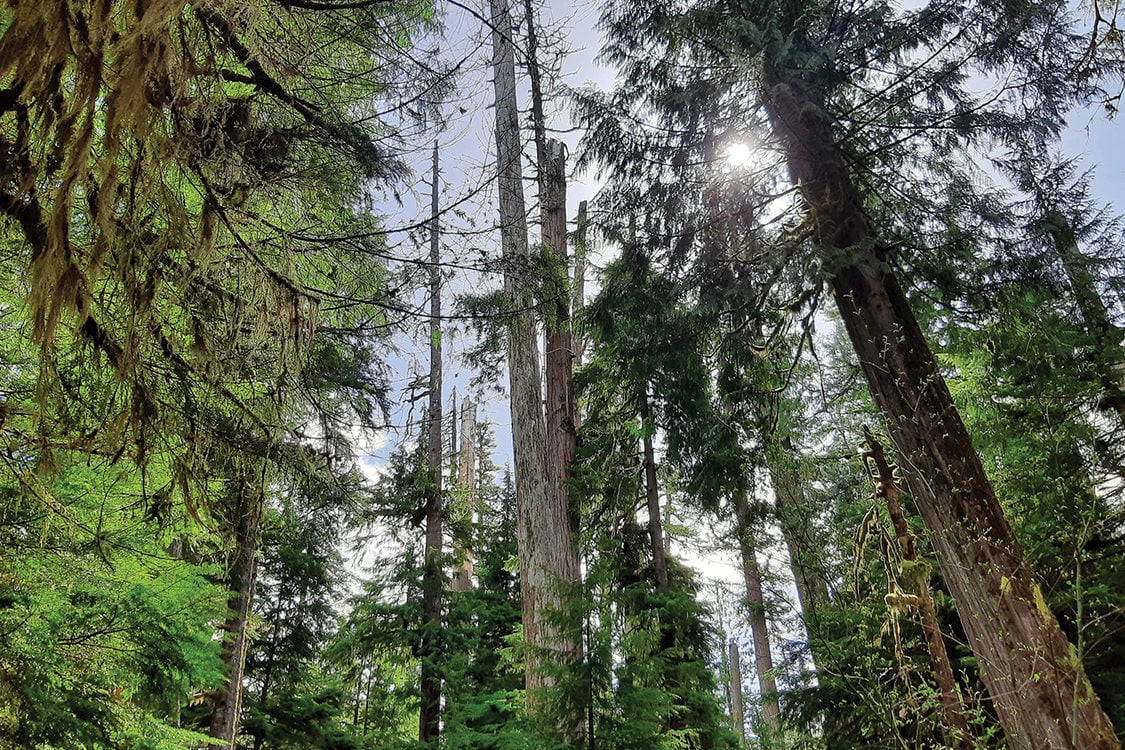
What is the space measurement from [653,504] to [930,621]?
4422mm

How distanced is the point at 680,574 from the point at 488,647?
12.4 feet

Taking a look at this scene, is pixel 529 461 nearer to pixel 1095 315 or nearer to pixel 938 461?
pixel 938 461

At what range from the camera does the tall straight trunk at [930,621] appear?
8.48 feet

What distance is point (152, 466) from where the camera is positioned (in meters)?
3.24

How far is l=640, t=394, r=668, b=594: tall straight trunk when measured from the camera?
6641 mm

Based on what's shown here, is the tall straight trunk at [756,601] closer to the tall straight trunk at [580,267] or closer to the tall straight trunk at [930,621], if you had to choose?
the tall straight trunk at [580,267]

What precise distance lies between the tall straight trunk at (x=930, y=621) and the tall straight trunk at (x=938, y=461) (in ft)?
0.72

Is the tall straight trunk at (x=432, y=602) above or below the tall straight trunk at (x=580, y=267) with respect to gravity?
below

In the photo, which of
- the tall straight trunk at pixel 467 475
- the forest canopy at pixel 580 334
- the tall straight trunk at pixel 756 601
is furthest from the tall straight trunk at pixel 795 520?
the tall straight trunk at pixel 467 475

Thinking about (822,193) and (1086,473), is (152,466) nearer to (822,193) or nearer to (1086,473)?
(822,193)

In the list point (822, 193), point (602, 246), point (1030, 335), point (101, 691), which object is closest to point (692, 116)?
point (822, 193)

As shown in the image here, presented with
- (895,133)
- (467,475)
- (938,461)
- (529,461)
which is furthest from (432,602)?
(895,133)

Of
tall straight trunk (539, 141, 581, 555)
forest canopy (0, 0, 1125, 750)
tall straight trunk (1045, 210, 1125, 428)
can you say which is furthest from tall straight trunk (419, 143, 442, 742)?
tall straight trunk (1045, 210, 1125, 428)

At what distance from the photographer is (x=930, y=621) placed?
2.70m
